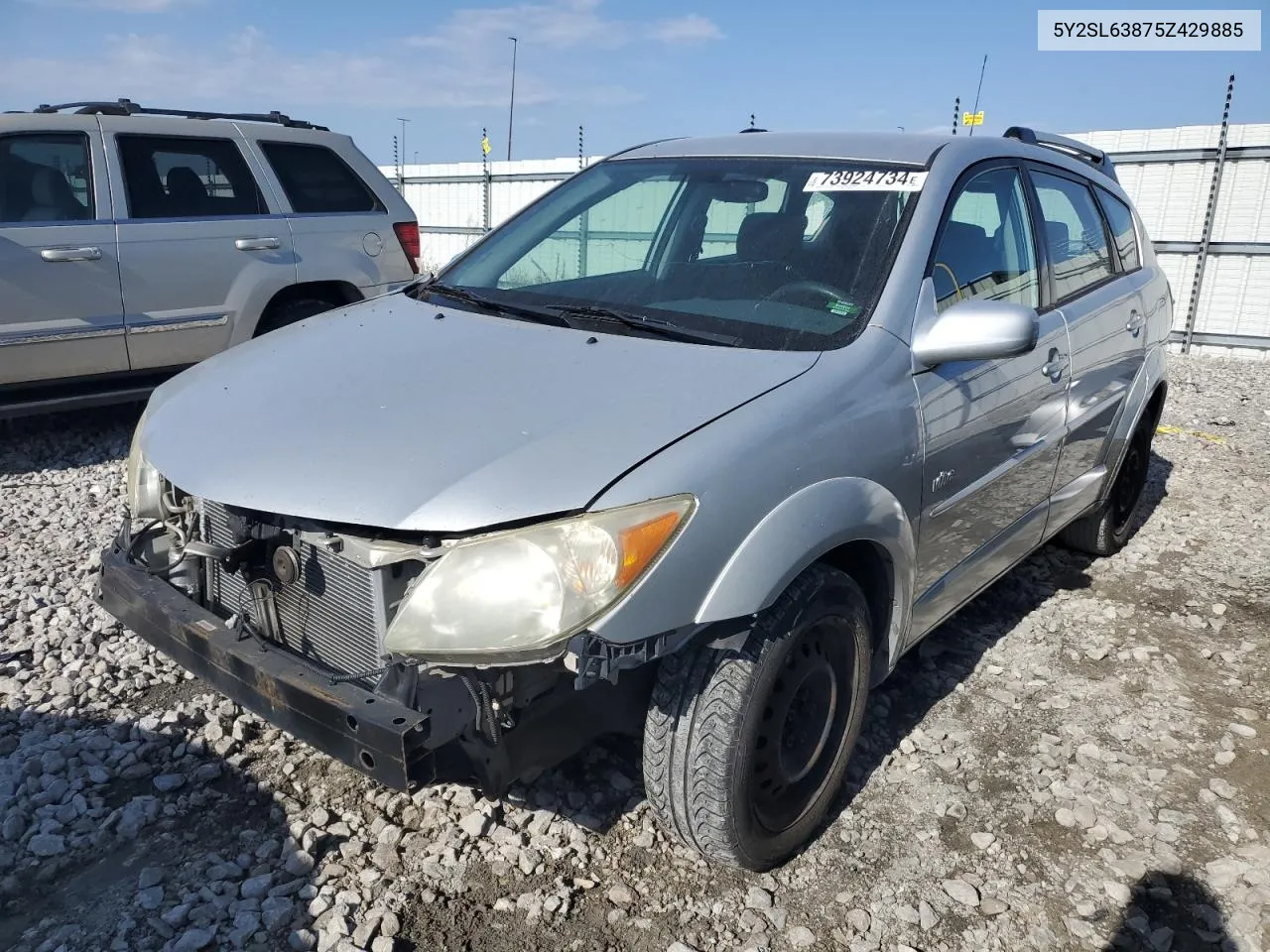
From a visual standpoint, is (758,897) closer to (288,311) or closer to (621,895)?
(621,895)

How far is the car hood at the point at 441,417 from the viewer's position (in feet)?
6.25

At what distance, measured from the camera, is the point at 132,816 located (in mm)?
2492

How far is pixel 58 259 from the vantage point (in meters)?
5.17

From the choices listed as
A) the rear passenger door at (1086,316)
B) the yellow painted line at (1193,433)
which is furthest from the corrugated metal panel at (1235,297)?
the rear passenger door at (1086,316)

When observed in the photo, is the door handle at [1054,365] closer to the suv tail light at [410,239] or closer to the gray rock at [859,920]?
the gray rock at [859,920]

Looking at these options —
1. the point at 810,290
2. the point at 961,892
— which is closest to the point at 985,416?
the point at 810,290

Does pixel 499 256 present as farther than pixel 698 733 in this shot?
Yes

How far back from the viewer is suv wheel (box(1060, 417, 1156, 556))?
4.52 meters

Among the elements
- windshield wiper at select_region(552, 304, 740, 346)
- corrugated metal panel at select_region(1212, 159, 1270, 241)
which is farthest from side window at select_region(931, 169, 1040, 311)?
corrugated metal panel at select_region(1212, 159, 1270, 241)

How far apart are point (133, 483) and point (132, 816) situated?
34.9 inches

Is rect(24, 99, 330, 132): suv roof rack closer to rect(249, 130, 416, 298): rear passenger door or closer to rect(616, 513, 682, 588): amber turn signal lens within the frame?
rect(249, 130, 416, 298): rear passenger door

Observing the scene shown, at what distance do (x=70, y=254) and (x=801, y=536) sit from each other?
4858mm

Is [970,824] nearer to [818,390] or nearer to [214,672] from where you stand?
[818,390]

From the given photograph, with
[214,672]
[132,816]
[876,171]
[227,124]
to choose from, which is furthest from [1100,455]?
[227,124]
